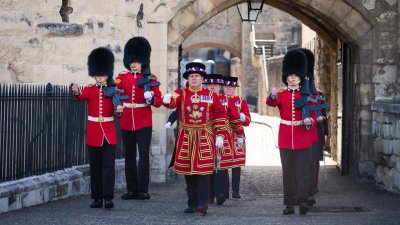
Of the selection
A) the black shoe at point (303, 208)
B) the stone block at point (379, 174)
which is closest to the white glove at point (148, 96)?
the black shoe at point (303, 208)

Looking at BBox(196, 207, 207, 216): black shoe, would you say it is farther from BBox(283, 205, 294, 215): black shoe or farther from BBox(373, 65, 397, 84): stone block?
BBox(373, 65, 397, 84): stone block

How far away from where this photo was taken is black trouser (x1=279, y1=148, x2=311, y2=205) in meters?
8.58

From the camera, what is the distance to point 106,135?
341 inches

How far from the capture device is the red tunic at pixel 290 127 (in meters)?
8.59

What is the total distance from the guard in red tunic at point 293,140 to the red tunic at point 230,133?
2.48ft

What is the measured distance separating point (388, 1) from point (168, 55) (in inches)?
123

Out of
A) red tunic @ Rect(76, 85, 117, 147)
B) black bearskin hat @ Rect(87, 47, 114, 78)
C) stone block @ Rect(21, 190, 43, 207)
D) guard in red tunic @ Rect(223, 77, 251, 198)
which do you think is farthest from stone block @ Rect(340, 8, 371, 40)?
stone block @ Rect(21, 190, 43, 207)

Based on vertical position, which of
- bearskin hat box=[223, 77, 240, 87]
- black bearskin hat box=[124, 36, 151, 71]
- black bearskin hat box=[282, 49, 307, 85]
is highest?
black bearskin hat box=[124, 36, 151, 71]

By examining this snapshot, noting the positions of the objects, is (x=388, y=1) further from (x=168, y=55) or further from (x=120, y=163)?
(x=120, y=163)

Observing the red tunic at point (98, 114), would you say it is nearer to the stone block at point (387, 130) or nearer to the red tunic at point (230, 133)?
the red tunic at point (230, 133)

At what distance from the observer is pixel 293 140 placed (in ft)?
28.2

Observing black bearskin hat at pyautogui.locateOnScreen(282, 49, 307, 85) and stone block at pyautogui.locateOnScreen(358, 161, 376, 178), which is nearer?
black bearskin hat at pyautogui.locateOnScreen(282, 49, 307, 85)

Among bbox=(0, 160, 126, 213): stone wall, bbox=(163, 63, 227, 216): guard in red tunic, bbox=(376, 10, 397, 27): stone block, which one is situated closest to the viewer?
bbox=(0, 160, 126, 213): stone wall

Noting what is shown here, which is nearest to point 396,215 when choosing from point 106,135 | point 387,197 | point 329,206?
point 329,206
